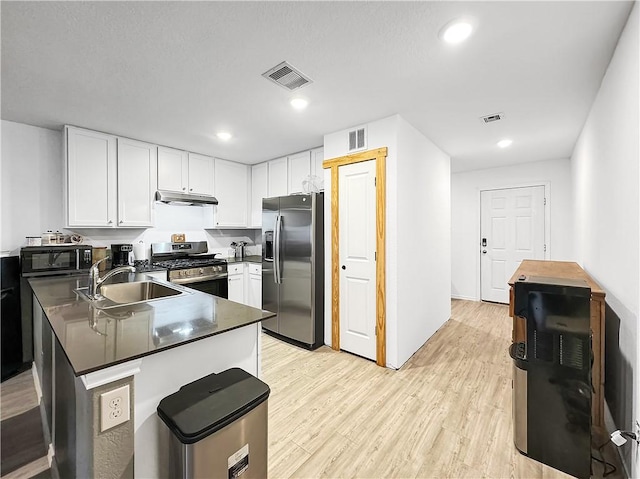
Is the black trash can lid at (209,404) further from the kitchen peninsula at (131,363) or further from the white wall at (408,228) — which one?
the white wall at (408,228)

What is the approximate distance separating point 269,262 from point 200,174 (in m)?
1.78

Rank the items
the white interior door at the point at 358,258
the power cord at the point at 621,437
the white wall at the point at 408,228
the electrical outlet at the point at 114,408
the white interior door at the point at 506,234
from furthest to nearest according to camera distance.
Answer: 1. the white interior door at the point at 506,234
2. the white interior door at the point at 358,258
3. the white wall at the point at 408,228
4. the power cord at the point at 621,437
5. the electrical outlet at the point at 114,408

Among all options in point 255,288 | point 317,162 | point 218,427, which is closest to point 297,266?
point 255,288

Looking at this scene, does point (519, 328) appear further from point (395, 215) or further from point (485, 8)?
point (485, 8)

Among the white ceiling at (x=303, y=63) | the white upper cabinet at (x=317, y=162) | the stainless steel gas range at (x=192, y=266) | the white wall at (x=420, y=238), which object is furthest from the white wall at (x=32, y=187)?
the white wall at (x=420, y=238)

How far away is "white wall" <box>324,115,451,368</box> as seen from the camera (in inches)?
112

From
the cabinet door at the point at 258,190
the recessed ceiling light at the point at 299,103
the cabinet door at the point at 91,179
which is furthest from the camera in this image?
the cabinet door at the point at 258,190

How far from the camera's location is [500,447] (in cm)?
183

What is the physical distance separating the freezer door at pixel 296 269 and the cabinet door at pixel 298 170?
768 mm

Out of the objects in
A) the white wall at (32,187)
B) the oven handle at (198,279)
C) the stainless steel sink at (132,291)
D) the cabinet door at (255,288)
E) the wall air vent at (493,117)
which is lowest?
the cabinet door at (255,288)

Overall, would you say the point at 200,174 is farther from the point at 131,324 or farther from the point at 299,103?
the point at 131,324

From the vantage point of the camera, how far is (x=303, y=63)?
6.49 ft

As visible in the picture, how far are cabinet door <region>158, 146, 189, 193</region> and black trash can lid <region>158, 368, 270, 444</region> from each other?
3.35m

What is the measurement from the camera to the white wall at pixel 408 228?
285 cm
